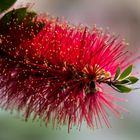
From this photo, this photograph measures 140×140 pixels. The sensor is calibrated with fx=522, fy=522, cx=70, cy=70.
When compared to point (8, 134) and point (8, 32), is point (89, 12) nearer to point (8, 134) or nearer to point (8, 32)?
point (8, 134)

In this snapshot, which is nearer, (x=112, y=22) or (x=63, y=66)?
(x=63, y=66)

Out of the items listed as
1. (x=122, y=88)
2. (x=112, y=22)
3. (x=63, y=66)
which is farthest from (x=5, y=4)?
(x=112, y=22)

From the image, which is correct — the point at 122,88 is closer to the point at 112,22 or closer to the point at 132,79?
the point at 132,79

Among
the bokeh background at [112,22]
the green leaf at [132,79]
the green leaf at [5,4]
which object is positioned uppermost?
the bokeh background at [112,22]

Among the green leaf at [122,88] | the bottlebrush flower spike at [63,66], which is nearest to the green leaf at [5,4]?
the bottlebrush flower spike at [63,66]

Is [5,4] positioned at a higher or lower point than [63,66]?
higher

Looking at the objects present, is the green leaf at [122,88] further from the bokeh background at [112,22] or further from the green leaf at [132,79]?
the bokeh background at [112,22]

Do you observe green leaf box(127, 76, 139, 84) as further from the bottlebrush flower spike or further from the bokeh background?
the bokeh background

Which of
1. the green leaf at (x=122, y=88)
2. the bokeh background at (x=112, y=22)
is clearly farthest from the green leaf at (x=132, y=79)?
the bokeh background at (x=112, y=22)

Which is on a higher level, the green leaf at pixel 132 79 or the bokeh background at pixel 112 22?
the bokeh background at pixel 112 22

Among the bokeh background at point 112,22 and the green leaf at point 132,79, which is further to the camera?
the bokeh background at point 112,22
